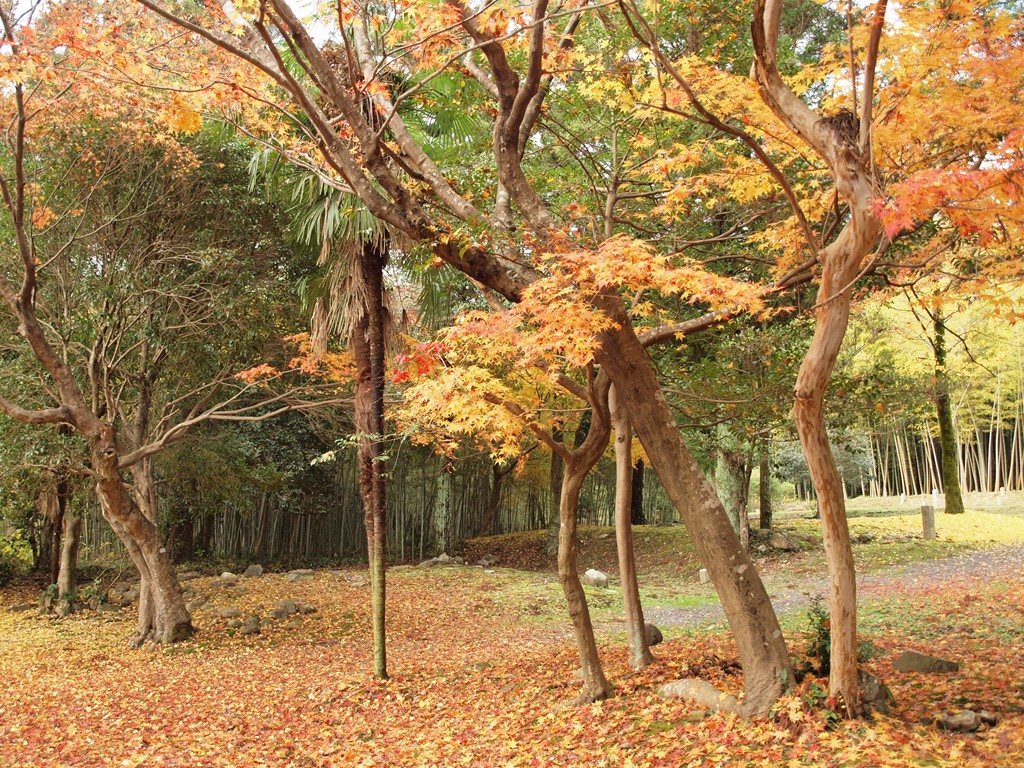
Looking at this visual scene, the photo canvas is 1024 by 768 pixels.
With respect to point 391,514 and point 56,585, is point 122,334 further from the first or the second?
point 391,514

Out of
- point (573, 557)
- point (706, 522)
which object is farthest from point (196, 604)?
point (706, 522)

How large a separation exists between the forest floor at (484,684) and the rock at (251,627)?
0.13m

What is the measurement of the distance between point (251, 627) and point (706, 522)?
25.7 feet

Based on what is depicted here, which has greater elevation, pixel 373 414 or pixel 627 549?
pixel 373 414

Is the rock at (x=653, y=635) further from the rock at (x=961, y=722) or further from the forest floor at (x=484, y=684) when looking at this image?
the rock at (x=961, y=722)

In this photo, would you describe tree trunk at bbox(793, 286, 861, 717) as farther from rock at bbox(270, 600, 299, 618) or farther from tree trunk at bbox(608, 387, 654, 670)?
rock at bbox(270, 600, 299, 618)

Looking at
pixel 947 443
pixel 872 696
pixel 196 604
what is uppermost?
pixel 947 443

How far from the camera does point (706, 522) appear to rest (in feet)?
15.3

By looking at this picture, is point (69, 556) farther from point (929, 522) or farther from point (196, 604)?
point (929, 522)

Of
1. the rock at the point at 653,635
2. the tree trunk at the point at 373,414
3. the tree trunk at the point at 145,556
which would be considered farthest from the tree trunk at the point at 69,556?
the rock at the point at 653,635

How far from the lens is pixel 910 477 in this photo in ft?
94.4

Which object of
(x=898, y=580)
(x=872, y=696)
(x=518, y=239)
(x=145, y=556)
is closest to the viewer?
(x=872, y=696)

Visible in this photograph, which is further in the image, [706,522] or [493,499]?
[493,499]

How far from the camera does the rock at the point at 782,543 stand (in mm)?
14898
